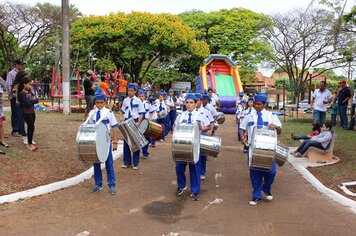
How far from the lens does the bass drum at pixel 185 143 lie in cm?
616

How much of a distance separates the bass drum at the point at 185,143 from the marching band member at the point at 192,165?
0.36 metres

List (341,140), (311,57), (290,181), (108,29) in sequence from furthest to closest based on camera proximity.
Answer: (311,57)
(108,29)
(341,140)
(290,181)

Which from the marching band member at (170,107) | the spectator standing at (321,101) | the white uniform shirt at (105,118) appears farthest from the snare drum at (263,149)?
the marching band member at (170,107)

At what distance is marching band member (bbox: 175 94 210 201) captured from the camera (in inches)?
264

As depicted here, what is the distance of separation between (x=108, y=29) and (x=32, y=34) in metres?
11.8

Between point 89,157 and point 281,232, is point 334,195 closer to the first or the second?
point 281,232

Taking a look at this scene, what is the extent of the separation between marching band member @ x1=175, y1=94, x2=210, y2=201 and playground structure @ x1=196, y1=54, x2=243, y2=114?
60.9 ft

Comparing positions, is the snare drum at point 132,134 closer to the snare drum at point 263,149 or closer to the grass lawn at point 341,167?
the snare drum at point 263,149

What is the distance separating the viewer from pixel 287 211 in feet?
20.1

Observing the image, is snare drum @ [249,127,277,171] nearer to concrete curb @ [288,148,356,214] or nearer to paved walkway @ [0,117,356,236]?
paved walkway @ [0,117,356,236]

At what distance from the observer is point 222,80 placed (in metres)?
28.1

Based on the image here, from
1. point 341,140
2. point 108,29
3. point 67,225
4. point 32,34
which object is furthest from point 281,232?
point 32,34

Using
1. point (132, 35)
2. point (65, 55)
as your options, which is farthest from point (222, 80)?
point (65, 55)

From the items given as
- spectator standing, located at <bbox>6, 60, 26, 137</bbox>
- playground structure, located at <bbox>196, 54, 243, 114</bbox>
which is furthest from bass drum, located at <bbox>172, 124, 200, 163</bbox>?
playground structure, located at <bbox>196, 54, 243, 114</bbox>
